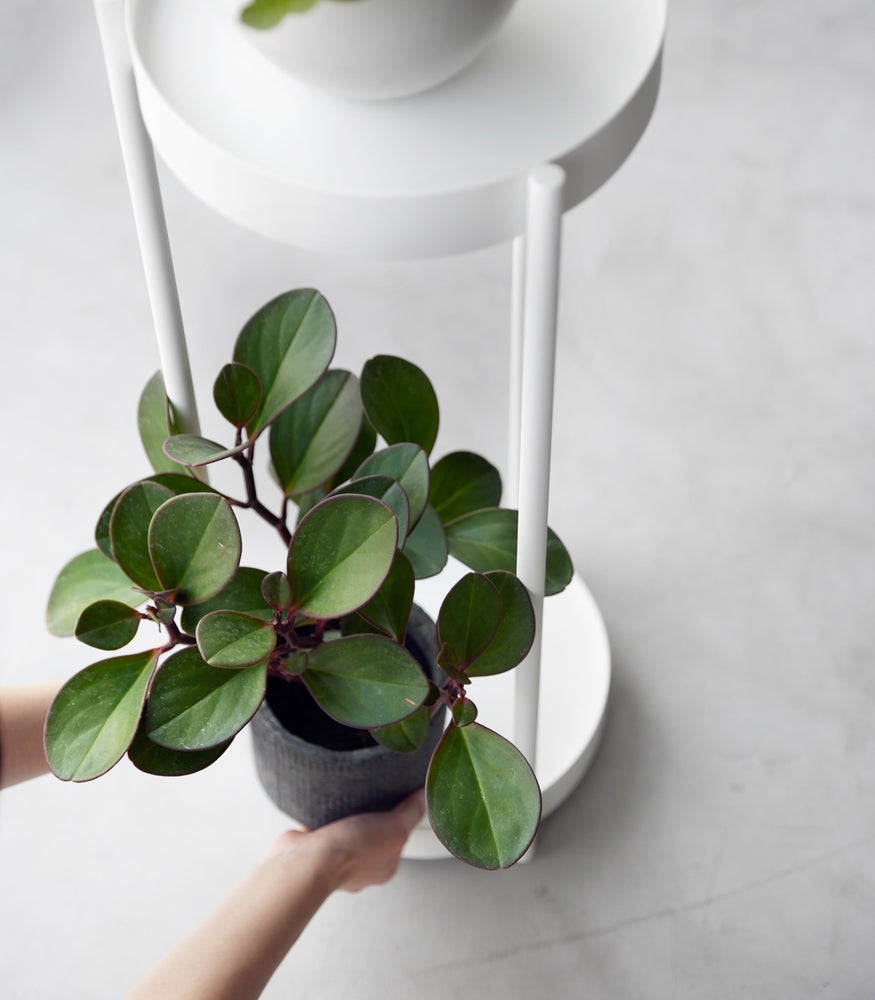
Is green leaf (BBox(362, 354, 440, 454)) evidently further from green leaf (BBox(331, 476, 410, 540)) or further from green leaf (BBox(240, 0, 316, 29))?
green leaf (BBox(240, 0, 316, 29))

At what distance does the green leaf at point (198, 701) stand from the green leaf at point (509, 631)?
0.20 m

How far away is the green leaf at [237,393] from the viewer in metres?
1.04

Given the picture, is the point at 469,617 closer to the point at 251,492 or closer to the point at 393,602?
the point at 393,602

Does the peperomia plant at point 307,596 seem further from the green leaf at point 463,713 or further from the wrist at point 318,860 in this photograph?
the wrist at point 318,860

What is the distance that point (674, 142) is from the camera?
2.22 metres

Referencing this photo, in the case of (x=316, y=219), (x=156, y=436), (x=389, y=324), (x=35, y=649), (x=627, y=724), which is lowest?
(x=627, y=724)

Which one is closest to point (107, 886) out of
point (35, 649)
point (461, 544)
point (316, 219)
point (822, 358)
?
point (35, 649)

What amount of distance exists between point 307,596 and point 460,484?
0.82ft

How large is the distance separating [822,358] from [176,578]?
1.29 m

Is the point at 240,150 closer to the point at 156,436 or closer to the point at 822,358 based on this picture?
the point at 156,436

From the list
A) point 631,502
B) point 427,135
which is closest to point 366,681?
point 427,135

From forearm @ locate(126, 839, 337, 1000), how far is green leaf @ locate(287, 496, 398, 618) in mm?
418

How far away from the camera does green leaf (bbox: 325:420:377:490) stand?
1143 mm

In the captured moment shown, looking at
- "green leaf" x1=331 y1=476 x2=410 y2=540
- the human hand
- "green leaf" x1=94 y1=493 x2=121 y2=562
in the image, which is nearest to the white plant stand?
"green leaf" x1=331 y1=476 x2=410 y2=540
